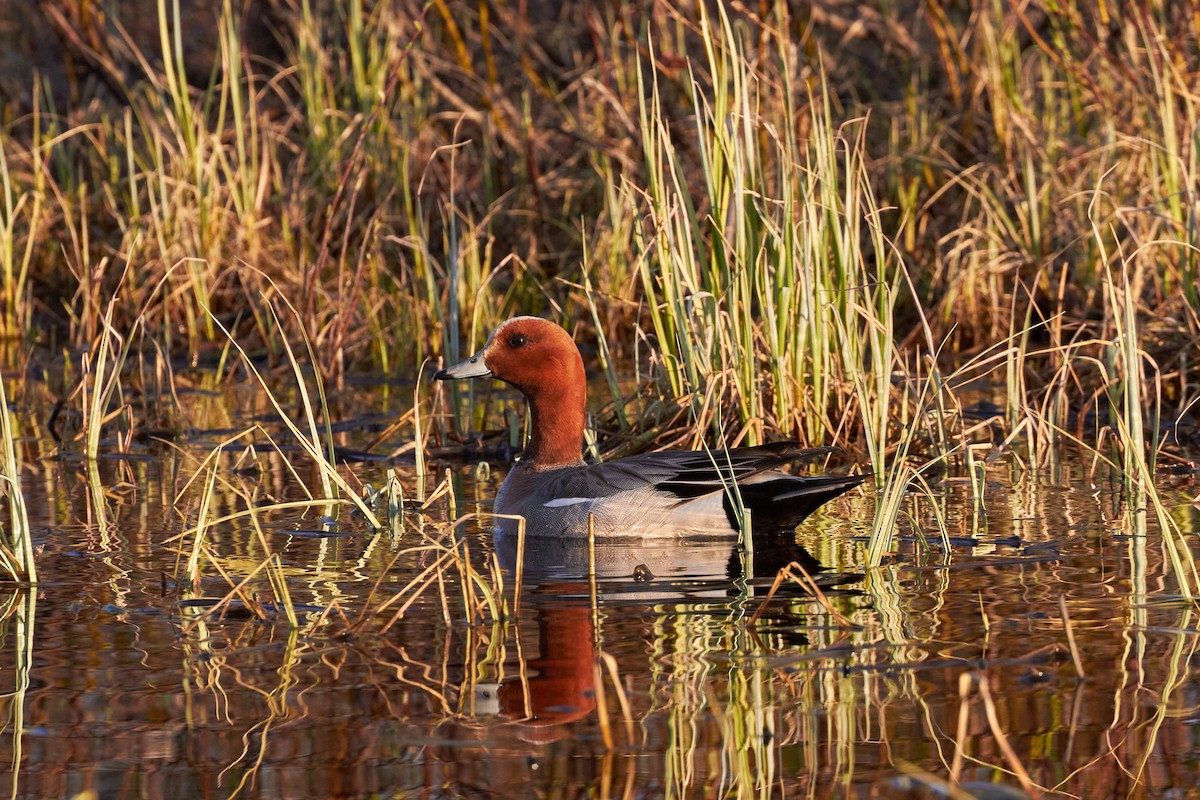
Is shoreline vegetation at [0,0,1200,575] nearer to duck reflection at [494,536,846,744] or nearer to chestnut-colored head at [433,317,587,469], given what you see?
chestnut-colored head at [433,317,587,469]

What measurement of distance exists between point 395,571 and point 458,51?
6448mm

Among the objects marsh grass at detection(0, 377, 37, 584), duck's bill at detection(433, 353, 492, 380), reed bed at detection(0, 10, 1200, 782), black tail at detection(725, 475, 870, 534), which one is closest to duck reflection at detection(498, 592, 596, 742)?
reed bed at detection(0, 10, 1200, 782)

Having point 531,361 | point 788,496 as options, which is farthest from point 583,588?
point 531,361

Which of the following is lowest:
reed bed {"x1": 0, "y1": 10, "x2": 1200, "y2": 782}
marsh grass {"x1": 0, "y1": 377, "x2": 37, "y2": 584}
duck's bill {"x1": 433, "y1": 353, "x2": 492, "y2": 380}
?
marsh grass {"x1": 0, "y1": 377, "x2": 37, "y2": 584}

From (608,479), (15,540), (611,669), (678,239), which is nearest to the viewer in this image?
(611,669)

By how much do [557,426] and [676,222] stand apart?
2.88ft

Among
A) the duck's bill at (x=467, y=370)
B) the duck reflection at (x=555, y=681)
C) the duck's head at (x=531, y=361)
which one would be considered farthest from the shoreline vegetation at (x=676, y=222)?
the duck reflection at (x=555, y=681)

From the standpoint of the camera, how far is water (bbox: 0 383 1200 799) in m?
3.33

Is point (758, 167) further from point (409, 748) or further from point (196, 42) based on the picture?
point (196, 42)

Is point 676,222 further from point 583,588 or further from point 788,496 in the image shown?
point 583,588

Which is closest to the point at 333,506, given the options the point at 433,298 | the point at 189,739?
the point at 433,298

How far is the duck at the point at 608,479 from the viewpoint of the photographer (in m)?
5.54

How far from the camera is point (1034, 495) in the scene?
6176 millimetres

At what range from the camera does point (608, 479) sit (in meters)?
5.75
